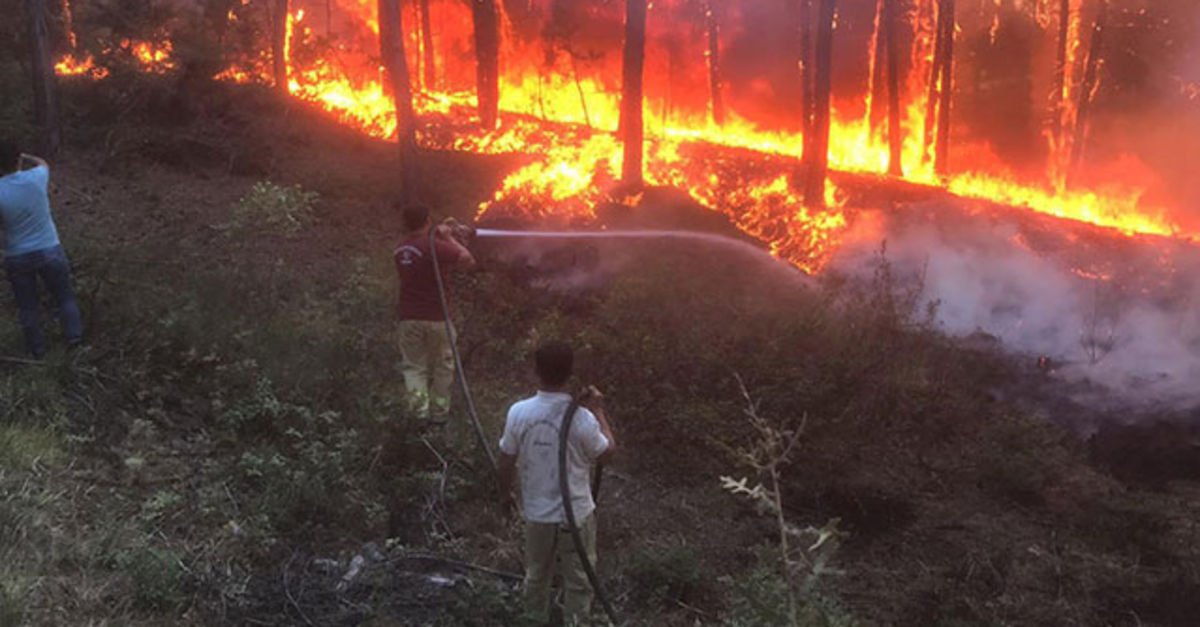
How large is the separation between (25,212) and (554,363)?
551 cm

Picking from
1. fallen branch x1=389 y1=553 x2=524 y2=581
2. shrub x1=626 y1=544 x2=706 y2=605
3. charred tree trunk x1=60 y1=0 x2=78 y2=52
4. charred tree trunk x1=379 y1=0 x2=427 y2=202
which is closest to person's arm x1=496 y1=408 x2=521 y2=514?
fallen branch x1=389 y1=553 x2=524 y2=581

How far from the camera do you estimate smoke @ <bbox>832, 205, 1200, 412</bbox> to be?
13.1 meters

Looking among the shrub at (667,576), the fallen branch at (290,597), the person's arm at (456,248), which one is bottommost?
the shrub at (667,576)

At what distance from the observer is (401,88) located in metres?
15.4

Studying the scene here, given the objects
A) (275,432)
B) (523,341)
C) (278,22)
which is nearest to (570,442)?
(275,432)

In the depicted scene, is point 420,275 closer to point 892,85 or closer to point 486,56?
point 486,56

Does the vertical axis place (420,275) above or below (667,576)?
above

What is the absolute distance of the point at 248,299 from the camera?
1075cm

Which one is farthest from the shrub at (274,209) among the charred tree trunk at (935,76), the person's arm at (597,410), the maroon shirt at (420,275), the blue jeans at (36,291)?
the charred tree trunk at (935,76)

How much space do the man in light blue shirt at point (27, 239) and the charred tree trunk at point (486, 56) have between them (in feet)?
56.3

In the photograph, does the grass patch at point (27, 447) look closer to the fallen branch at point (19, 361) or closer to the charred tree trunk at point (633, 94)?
the fallen branch at point (19, 361)

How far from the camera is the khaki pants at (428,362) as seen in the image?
8211mm

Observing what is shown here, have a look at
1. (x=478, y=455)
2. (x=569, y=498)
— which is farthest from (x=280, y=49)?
(x=569, y=498)

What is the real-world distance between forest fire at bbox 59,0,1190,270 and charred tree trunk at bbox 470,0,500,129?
666mm
